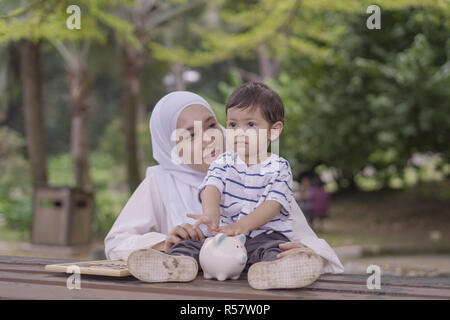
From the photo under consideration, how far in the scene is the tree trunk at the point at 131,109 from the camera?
1123cm

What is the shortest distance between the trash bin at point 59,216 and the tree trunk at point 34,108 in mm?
1188

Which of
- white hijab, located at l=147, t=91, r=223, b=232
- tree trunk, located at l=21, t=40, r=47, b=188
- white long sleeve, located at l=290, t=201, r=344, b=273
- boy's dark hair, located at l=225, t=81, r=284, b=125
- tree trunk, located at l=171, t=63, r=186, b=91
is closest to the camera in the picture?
A: boy's dark hair, located at l=225, t=81, r=284, b=125

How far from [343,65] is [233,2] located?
4995 millimetres

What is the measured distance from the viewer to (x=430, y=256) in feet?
31.9

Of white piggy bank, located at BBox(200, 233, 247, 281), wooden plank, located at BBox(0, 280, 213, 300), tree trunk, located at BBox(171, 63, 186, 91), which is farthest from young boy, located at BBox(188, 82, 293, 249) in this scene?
tree trunk, located at BBox(171, 63, 186, 91)

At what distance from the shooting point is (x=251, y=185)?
8.10ft

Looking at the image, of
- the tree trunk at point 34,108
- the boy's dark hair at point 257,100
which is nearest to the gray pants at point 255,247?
the boy's dark hair at point 257,100

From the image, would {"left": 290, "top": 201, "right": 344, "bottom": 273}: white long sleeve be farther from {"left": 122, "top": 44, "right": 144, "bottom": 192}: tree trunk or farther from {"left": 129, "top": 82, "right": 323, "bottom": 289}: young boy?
{"left": 122, "top": 44, "right": 144, "bottom": 192}: tree trunk

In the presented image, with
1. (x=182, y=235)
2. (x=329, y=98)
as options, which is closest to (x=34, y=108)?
(x=329, y=98)

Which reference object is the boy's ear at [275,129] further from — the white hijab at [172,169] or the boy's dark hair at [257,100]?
the white hijab at [172,169]

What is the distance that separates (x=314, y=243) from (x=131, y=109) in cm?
980

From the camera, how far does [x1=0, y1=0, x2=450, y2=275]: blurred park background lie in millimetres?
8891

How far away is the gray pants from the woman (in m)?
0.30
